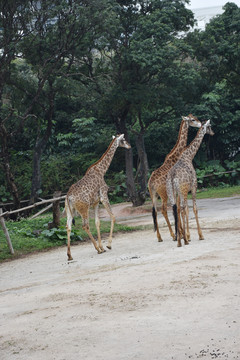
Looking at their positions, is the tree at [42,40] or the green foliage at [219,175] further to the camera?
the green foliage at [219,175]

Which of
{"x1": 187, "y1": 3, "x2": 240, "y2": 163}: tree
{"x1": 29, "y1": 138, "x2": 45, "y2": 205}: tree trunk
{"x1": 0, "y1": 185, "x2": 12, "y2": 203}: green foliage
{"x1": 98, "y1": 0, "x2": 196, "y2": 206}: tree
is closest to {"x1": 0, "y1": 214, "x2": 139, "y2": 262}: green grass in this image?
{"x1": 98, "y1": 0, "x2": 196, "y2": 206}: tree

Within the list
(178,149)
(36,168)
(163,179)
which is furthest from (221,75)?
(163,179)

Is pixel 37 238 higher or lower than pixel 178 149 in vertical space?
lower

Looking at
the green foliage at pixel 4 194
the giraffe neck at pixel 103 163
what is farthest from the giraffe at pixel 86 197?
the green foliage at pixel 4 194

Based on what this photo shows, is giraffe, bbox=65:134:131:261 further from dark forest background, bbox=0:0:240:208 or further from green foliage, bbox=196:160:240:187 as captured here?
green foliage, bbox=196:160:240:187

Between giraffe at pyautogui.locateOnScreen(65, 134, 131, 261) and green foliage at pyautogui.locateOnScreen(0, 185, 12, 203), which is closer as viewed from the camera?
giraffe at pyautogui.locateOnScreen(65, 134, 131, 261)

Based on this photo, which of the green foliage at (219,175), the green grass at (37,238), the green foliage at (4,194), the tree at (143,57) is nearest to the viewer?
the green grass at (37,238)

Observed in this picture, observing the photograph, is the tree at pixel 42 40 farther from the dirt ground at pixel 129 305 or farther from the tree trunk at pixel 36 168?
the dirt ground at pixel 129 305

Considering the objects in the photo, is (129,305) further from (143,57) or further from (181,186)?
(143,57)

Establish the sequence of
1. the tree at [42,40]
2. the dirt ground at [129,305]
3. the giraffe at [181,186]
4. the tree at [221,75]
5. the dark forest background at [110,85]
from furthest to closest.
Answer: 1. the tree at [221,75]
2. the dark forest background at [110,85]
3. the tree at [42,40]
4. the giraffe at [181,186]
5. the dirt ground at [129,305]

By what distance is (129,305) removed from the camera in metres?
6.98

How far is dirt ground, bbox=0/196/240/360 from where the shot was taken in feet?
17.9

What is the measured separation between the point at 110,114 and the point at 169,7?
20.0 feet

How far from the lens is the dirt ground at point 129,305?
5.45 m
